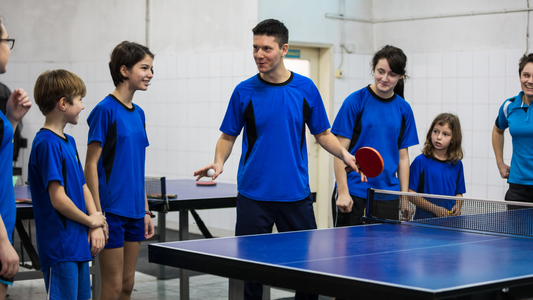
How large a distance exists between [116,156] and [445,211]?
184cm

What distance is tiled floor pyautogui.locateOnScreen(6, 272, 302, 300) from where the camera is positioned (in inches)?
202

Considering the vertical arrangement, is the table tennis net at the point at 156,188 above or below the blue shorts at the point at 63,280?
above

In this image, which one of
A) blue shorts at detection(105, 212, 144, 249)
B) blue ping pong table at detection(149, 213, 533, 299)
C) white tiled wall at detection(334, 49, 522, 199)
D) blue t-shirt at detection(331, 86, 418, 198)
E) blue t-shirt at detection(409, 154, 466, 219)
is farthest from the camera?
white tiled wall at detection(334, 49, 522, 199)

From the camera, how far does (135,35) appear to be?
8.95 meters

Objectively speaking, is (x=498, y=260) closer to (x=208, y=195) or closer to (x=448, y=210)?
(x=448, y=210)

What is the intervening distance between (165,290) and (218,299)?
1.88 feet

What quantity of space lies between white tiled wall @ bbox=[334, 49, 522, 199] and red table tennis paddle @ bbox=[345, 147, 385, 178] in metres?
4.21

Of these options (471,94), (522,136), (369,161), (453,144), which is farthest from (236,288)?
(471,94)

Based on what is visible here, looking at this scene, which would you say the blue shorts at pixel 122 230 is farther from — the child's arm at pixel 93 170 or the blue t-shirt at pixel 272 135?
the blue t-shirt at pixel 272 135

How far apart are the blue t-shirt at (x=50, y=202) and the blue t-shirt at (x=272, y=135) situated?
3.05 ft

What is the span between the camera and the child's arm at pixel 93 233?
2.93 meters

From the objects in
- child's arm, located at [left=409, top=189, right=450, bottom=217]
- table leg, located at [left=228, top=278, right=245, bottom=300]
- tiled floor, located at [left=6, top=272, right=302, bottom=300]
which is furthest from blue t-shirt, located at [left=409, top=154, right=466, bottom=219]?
table leg, located at [left=228, top=278, right=245, bottom=300]

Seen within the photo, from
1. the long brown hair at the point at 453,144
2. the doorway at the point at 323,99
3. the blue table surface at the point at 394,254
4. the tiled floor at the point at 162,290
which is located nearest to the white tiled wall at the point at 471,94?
the doorway at the point at 323,99

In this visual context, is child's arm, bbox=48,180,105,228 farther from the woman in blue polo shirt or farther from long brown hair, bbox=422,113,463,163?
the woman in blue polo shirt
